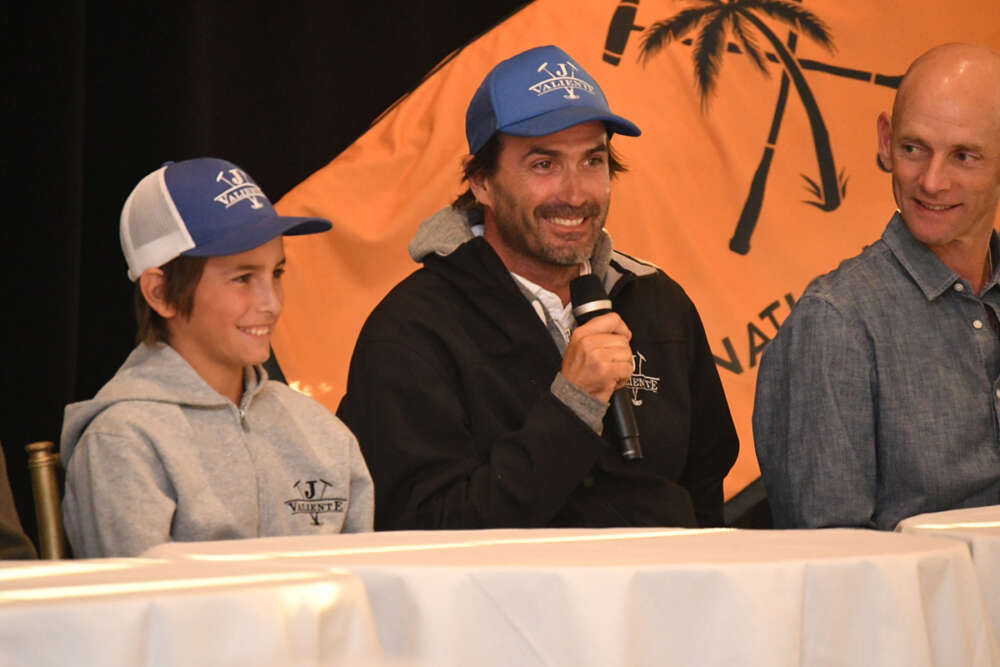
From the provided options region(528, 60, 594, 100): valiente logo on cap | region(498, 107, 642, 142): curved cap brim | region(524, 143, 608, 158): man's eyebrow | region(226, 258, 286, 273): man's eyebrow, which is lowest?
region(226, 258, 286, 273): man's eyebrow

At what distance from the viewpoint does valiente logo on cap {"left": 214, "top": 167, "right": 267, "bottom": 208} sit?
1.86 meters

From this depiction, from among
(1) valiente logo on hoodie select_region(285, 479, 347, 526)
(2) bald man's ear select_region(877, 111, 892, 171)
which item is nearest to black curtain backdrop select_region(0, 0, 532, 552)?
(1) valiente logo on hoodie select_region(285, 479, 347, 526)

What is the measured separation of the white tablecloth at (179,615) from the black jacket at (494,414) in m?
0.92

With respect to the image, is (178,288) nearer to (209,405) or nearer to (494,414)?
(209,405)

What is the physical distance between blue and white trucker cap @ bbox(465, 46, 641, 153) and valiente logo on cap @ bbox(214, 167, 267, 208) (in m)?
0.47

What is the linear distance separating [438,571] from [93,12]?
2.05 m

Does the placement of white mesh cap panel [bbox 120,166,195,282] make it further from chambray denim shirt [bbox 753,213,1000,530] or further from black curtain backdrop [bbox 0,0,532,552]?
chambray denim shirt [bbox 753,213,1000,530]

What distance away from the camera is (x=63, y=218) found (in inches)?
101

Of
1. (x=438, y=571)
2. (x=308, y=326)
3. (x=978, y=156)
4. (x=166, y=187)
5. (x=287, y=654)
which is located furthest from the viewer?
(x=308, y=326)

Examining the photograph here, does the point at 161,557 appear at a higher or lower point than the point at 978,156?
lower

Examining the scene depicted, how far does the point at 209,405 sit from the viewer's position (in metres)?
1.77

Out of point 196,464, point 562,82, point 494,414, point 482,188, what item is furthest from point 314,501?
point 562,82

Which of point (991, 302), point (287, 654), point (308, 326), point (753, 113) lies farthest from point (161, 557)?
point (753, 113)

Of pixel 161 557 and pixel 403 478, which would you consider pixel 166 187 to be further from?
pixel 161 557
